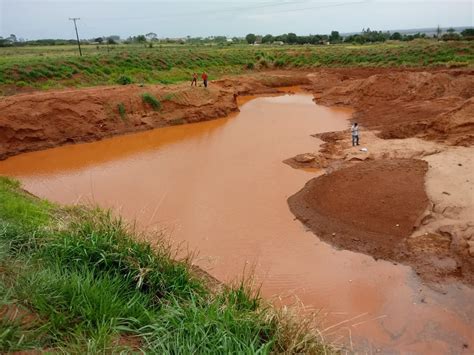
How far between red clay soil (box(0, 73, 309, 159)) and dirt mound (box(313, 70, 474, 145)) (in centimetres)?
786

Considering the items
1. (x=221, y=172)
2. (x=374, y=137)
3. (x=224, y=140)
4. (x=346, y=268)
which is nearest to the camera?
(x=346, y=268)

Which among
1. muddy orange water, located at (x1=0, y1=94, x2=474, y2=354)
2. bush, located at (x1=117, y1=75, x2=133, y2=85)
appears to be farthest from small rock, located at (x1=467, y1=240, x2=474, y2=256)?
bush, located at (x1=117, y1=75, x2=133, y2=85)

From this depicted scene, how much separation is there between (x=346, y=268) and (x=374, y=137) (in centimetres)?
1008

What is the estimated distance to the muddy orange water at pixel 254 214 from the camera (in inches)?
252

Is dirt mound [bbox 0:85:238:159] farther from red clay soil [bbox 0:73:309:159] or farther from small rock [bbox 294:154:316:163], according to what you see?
small rock [bbox 294:154:316:163]

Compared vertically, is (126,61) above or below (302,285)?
above

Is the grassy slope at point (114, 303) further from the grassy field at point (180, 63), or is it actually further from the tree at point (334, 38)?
the tree at point (334, 38)

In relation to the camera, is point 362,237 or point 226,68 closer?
point 362,237

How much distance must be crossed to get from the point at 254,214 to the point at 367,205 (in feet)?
9.26

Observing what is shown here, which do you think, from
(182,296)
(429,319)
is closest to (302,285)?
(429,319)

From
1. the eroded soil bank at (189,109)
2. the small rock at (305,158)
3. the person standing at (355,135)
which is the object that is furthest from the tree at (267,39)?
the small rock at (305,158)

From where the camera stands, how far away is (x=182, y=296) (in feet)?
15.4

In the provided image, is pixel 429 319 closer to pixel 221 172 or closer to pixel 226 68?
pixel 221 172

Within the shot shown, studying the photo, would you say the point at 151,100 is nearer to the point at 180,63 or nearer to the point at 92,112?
the point at 92,112
